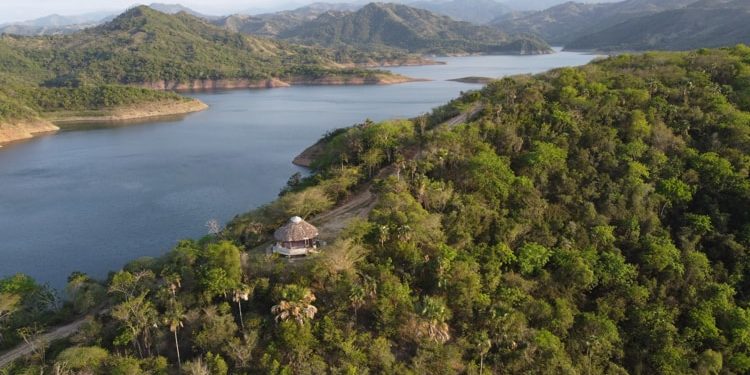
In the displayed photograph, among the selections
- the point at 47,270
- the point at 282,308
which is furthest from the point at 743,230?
the point at 47,270

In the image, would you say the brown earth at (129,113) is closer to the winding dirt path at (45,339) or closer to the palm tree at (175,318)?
the winding dirt path at (45,339)

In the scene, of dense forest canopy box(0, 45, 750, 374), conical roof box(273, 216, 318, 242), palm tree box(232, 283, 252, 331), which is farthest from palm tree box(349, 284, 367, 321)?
conical roof box(273, 216, 318, 242)

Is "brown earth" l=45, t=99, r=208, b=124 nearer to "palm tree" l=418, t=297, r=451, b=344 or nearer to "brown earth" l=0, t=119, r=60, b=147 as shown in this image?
"brown earth" l=0, t=119, r=60, b=147

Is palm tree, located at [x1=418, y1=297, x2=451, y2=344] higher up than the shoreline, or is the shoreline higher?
the shoreline

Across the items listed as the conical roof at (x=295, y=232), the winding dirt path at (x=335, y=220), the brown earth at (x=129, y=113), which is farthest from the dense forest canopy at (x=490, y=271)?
the brown earth at (x=129, y=113)

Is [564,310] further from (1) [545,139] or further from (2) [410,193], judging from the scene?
(1) [545,139]

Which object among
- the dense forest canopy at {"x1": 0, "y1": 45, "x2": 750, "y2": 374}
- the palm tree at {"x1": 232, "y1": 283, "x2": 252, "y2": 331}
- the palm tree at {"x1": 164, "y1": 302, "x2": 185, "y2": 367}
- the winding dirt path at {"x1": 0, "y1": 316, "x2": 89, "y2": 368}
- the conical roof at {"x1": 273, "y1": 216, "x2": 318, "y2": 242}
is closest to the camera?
the palm tree at {"x1": 164, "y1": 302, "x2": 185, "y2": 367}
